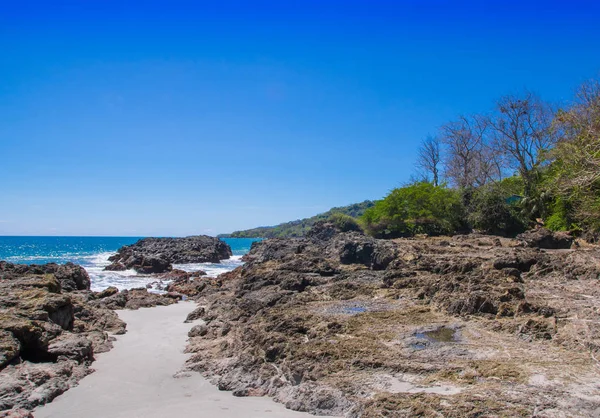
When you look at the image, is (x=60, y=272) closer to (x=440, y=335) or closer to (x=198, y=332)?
(x=198, y=332)

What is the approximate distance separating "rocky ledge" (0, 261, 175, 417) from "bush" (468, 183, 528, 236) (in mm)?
25421

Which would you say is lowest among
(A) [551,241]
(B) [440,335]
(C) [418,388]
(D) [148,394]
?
(D) [148,394]

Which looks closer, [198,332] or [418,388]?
[418,388]

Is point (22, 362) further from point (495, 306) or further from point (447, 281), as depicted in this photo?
point (447, 281)

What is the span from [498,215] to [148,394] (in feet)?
90.2

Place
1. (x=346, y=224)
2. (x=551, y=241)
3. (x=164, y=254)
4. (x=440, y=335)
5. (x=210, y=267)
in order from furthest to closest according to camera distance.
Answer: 1. (x=346, y=224)
2. (x=164, y=254)
3. (x=210, y=267)
4. (x=551, y=241)
5. (x=440, y=335)

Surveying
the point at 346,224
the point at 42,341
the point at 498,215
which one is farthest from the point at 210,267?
the point at 42,341

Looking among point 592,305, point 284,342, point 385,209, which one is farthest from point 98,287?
point 385,209

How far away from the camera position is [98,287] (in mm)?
23156

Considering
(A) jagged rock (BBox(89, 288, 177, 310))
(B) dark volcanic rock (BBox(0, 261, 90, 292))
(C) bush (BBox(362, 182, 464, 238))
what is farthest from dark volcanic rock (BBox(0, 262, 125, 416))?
(C) bush (BBox(362, 182, 464, 238))

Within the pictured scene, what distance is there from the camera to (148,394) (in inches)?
257

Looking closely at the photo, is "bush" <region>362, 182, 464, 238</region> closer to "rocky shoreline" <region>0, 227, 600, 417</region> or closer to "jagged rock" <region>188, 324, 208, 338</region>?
"rocky shoreline" <region>0, 227, 600, 417</region>

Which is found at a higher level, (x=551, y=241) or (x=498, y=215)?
(x=498, y=215)

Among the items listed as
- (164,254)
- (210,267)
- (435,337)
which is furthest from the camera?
(164,254)
